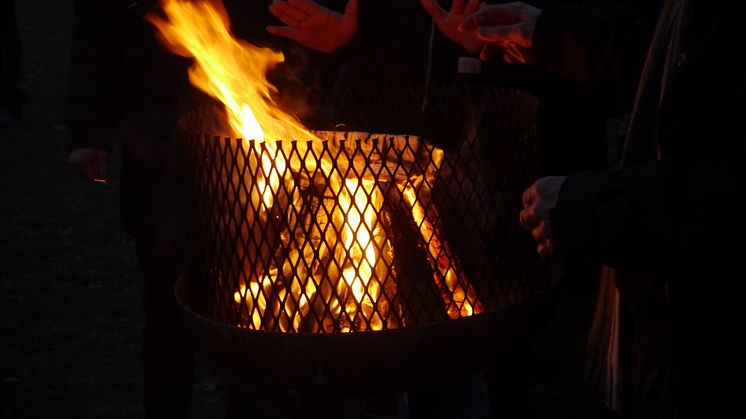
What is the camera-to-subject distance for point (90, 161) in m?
3.35

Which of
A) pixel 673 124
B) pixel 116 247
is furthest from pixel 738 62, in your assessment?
pixel 116 247

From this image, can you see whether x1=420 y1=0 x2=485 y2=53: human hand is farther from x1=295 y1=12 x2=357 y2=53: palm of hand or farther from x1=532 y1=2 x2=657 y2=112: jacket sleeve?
x1=295 y1=12 x2=357 y2=53: palm of hand

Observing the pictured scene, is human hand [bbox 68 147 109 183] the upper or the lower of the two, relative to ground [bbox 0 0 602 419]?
upper

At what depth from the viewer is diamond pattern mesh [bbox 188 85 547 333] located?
2.05m

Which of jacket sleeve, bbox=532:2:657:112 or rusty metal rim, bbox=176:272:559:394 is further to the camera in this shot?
jacket sleeve, bbox=532:2:657:112

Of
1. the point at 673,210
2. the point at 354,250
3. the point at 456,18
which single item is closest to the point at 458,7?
the point at 456,18

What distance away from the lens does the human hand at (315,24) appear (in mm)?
2842

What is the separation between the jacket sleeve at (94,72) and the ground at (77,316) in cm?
134

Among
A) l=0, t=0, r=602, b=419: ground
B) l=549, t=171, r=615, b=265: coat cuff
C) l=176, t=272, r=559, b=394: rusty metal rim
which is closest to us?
l=549, t=171, r=615, b=265: coat cuff

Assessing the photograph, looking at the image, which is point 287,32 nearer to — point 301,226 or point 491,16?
point 491,16

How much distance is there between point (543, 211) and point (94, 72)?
2.13 meters

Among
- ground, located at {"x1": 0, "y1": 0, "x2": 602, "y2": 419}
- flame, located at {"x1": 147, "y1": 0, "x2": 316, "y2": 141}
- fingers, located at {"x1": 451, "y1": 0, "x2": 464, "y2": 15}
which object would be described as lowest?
ground, located at {"x1": 0, "y1": 0, "x2": 602, "y2": 419}

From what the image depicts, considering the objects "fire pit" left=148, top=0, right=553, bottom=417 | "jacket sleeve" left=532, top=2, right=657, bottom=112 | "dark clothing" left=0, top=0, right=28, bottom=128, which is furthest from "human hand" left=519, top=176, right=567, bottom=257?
"dark clothing" left=0, top=0, right=28, bottom=128

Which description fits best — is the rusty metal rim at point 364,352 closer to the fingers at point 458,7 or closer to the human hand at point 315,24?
the fingers at point 458,7
